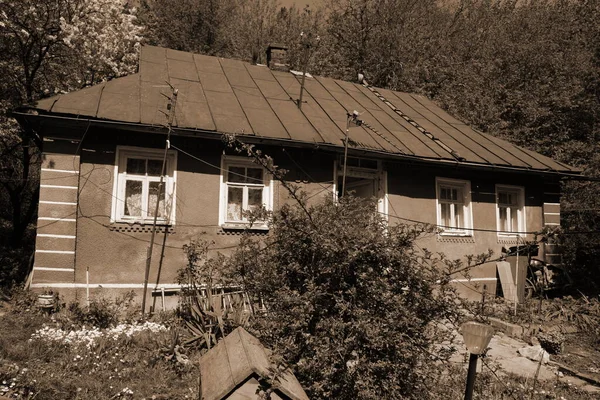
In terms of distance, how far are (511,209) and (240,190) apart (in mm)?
8343

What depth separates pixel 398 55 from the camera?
25344 mm

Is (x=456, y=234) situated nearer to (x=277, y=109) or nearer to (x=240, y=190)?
(x=277, y=109)

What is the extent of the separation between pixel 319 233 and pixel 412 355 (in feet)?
4.42

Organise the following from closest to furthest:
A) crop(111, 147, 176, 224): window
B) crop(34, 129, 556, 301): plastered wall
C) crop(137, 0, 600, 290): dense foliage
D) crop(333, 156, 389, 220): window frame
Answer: crop(34, 129, 556, 301): plastered wall → crop(111, 147, 176, 224): window → crop(333, 156, 389, 220): window frame → crop(137, 0, 600, 290): dense foliage

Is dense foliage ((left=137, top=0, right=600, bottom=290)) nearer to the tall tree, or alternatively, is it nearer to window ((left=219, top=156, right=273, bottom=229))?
the tall tree

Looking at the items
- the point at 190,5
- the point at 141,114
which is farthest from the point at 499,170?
the point at 190,5

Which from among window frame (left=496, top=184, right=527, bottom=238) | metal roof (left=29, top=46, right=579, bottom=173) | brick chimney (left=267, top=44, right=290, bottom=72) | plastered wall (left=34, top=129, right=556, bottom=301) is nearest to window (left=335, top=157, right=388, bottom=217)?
plastered wall (left=34, top=129, right=556, bottom=301)

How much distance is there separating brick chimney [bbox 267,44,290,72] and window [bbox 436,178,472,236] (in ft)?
19.5

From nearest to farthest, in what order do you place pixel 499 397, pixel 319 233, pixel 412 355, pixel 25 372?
pixel 412 355 → pixel 319 233 → pixel 25 372 → pixel 499 397

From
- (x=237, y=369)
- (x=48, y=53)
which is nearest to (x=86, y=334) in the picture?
(x=237, y=369)

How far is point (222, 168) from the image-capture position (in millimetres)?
10117

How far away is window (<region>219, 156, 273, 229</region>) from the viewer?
10.1 m

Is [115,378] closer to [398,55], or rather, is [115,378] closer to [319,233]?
[319,233]

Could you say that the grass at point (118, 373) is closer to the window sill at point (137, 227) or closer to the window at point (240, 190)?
the window sill at point (137, 227)
